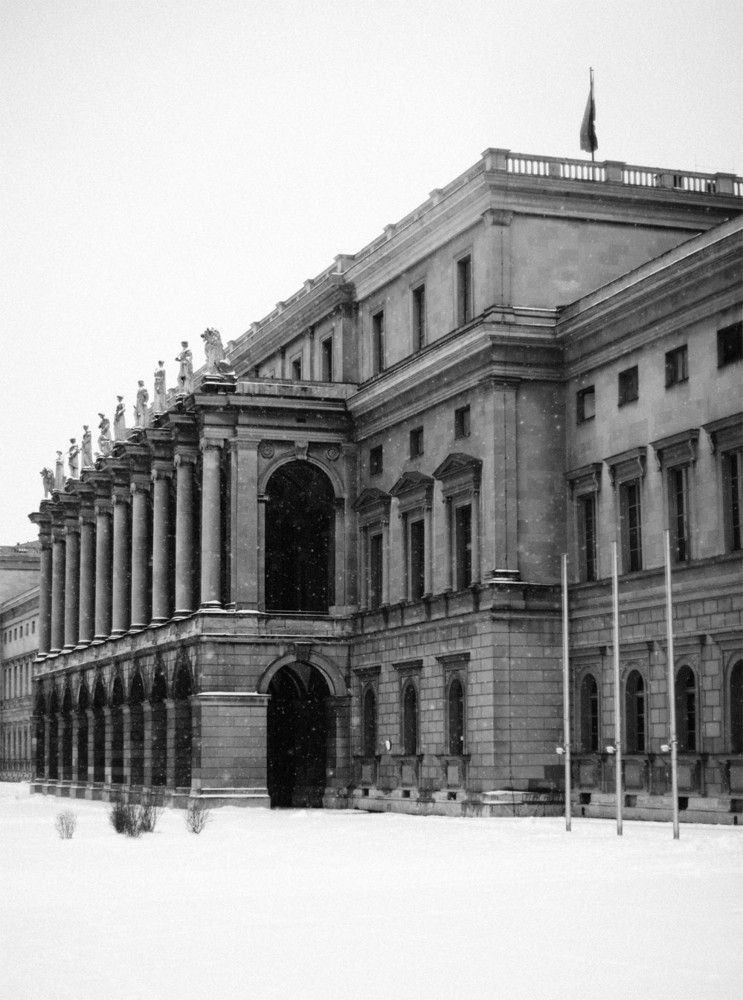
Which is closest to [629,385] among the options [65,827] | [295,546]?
[65,827]

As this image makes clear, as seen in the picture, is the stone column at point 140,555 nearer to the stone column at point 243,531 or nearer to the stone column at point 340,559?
the stone column at point 243,531

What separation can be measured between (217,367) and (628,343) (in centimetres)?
2273

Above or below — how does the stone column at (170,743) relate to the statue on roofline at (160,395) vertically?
below

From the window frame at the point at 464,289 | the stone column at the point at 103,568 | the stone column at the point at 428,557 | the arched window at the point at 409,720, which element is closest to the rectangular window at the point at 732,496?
the window frame at the point at 464,289

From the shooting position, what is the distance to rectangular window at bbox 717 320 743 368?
50875 millimetres

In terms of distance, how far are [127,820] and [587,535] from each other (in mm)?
19893

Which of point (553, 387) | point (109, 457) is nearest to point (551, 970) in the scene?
point (553, 387)

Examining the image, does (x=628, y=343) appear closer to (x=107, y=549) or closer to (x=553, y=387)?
(x=553, y=387)

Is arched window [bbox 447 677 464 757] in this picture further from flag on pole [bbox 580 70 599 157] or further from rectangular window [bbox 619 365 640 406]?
flag on pole [bbox 580 70 599 157]

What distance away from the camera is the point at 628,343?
57.0m

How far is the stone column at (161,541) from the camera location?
81812mm

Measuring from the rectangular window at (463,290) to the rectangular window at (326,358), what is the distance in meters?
13.5

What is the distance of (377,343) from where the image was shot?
241ft

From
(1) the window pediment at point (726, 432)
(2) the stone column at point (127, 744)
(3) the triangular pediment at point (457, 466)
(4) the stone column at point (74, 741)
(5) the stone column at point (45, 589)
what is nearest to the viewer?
(1) the window pediment at point (726, 432)
